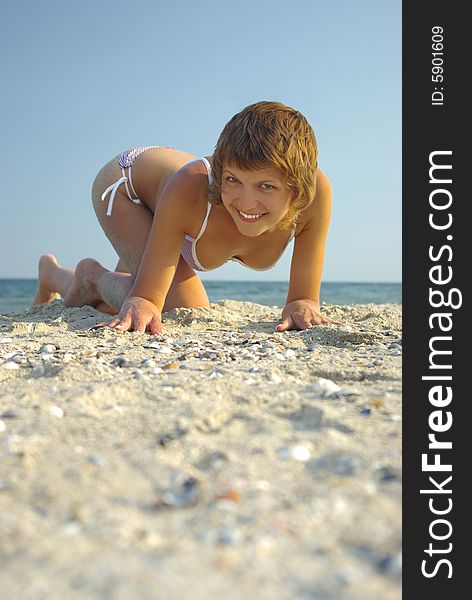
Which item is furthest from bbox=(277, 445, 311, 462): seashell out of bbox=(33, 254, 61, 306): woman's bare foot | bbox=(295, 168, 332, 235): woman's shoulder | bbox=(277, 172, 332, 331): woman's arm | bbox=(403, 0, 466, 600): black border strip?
bbox=(33, 254, 61, 306): woman's bare foot

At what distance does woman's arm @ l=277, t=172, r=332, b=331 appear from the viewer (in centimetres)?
391

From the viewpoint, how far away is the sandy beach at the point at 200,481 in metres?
0.94

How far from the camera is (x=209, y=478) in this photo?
4.16 feet

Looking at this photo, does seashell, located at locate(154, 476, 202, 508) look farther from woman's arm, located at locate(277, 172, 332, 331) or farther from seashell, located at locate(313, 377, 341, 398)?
woman's arm, located at locate(277, 172, 332, 331)

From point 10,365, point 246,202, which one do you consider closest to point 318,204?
point 246,202

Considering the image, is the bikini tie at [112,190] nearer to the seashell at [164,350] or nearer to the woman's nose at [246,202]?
the woman's nose at [246,202]

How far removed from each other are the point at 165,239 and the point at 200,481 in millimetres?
2561

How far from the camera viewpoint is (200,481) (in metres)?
1.25

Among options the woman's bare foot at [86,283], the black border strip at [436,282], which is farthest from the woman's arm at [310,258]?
the woman's bare foot at [86,283]

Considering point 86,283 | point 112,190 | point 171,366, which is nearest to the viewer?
point 171,366

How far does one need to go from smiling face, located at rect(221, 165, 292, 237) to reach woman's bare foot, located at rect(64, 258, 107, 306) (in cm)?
179

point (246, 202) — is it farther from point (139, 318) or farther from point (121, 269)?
point (121, 269)

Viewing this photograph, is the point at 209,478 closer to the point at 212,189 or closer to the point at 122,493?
the point at 122,493

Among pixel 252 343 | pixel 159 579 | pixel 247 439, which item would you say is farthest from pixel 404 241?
pixel 159 579
